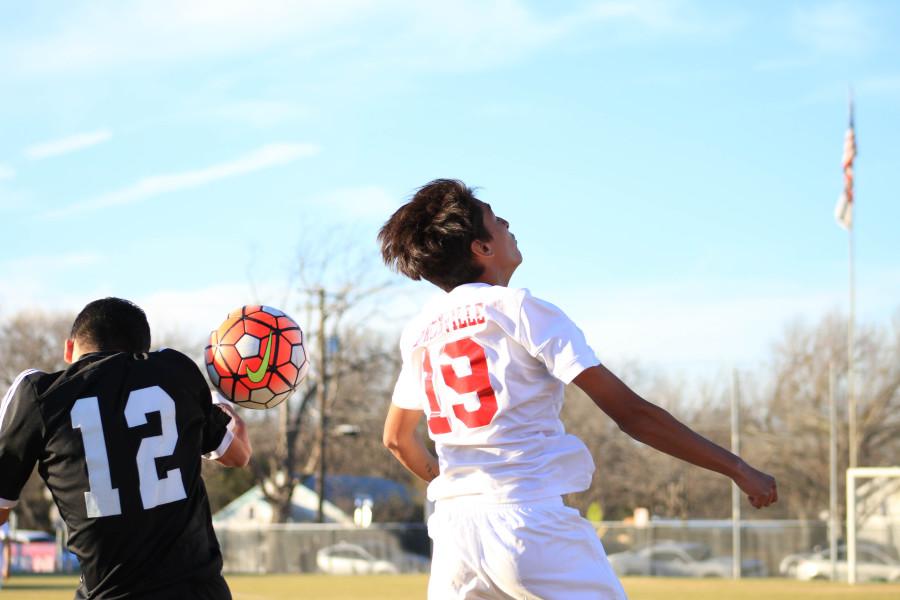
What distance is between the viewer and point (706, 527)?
124ft

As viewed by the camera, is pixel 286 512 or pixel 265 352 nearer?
pixel 265 352

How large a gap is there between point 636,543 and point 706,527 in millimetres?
2392

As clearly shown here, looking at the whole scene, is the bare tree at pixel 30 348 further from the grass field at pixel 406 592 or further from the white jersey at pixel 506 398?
the white jersey at pixel 506 398

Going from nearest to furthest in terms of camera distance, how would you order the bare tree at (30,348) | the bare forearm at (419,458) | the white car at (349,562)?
1. the bare forearm at (419,458)
2. the white car at (349,562)
3. the bare tree at (30,348)

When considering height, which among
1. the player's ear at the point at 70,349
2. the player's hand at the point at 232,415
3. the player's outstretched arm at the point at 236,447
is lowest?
the player's outstretched arm at the point at 236,447

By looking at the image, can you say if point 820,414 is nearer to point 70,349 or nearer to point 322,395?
point 322,395

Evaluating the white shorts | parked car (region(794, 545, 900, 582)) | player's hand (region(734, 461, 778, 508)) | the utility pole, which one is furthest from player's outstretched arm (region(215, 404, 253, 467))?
the utility pole

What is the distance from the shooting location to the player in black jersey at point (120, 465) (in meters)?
4.20

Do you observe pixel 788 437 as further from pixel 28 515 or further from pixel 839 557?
pixel 28 515

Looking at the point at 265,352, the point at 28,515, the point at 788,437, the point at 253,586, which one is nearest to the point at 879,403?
the point at 788,437

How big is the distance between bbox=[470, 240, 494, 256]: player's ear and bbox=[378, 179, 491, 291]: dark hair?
1cm

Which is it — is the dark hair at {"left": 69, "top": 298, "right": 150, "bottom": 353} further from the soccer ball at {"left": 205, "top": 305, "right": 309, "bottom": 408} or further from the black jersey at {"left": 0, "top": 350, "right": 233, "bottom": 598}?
the soccer ball at {"left": 205, "top": 305, "right": 309, "bottom": 408}

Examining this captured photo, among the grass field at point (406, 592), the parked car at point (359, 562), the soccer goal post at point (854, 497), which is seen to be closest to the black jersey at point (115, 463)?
the grass field at point (406, 592)

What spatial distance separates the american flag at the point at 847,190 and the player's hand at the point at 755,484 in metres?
35.0
